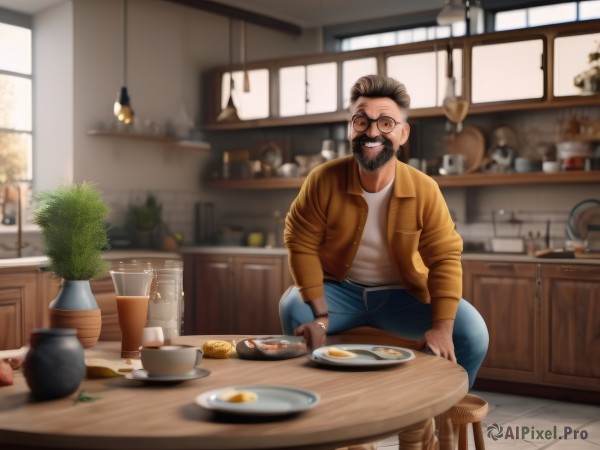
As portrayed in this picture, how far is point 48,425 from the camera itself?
1.46 m

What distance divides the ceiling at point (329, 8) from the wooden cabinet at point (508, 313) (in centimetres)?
240

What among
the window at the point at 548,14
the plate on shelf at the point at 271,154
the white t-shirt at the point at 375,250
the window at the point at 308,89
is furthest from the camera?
the plate on shelf at the point at 271,154

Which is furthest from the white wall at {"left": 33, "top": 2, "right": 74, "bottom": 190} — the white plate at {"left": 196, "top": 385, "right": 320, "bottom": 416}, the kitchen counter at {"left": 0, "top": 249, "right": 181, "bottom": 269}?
the white plate at {"left": 196, "top": 385, "right": 320, "bottom": 416}

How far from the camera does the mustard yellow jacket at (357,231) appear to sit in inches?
111

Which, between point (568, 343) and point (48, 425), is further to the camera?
point (568, 343)

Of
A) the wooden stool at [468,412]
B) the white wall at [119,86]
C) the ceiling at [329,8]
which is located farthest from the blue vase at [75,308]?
the ceiling at [329,8]

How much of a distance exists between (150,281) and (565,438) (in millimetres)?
2646

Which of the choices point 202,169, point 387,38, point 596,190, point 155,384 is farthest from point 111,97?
point 155,384

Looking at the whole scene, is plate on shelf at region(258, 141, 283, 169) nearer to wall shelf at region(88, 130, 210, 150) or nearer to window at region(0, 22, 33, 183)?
wall shelf at region(88, 130, 210, 150)

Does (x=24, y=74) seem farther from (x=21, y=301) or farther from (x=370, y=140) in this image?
(x=370, y=140)

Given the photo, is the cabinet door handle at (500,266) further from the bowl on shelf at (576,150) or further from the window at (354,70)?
the window at (354,70)

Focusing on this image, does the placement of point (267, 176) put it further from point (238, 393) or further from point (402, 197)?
point (238, 393)

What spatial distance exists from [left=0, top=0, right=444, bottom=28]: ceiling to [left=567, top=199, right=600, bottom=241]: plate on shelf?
2.01m

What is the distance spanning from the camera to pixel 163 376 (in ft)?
5.91
